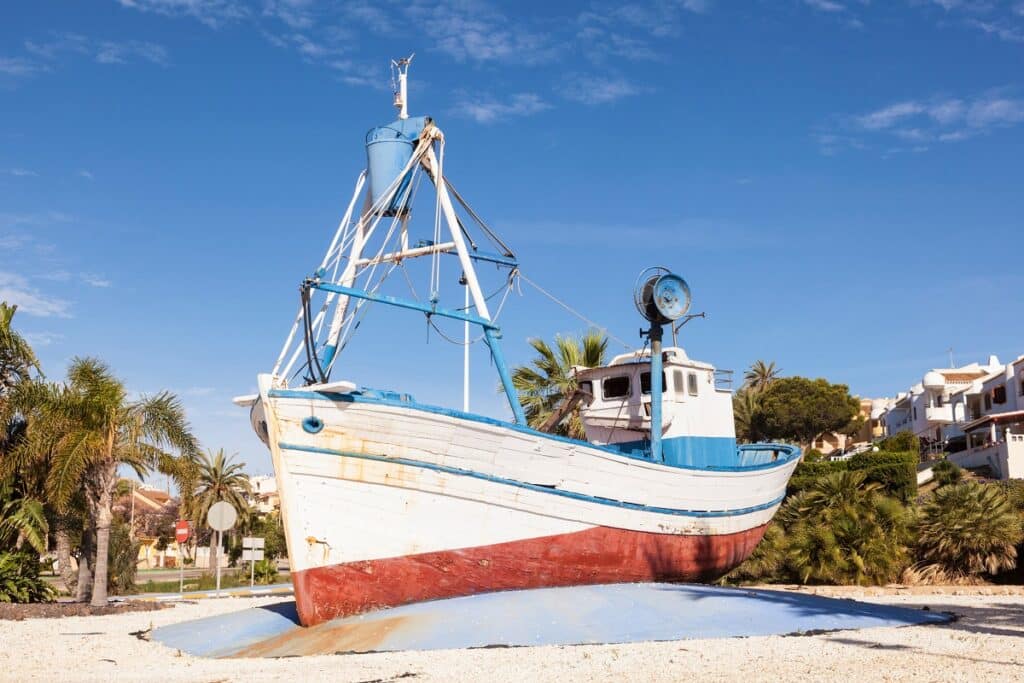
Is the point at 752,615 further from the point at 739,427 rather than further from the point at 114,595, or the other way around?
the point at 739,427

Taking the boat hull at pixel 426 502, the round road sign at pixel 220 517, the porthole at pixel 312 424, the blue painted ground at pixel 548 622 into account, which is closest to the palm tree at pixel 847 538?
the blue painted ground at pixel 548 622

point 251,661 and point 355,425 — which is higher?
point 355,425

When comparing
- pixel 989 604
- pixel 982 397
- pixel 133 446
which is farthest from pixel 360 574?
pixel 982 397

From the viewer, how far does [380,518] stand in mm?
14758

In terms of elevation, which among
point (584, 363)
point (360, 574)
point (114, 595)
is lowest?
point (114, 595)

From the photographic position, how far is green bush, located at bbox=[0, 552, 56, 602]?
2189 cm

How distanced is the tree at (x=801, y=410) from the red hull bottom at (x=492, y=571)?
168 ft

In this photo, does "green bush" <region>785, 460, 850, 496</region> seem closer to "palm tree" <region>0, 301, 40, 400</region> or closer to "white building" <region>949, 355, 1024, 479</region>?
"white building" <region>949, 355, 1024, 479</region>

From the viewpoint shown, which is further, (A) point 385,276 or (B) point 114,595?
(B) point 114,595

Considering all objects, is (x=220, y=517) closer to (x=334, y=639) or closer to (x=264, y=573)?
(x=334, y=639)

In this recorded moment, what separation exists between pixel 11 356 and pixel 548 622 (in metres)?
16.4

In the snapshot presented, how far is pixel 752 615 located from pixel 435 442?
547 centimetres

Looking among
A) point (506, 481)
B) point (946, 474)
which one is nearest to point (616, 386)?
point (506, 481)

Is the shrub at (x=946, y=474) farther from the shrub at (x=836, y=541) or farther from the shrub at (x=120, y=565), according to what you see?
the shrub at (x=120, y=565)
